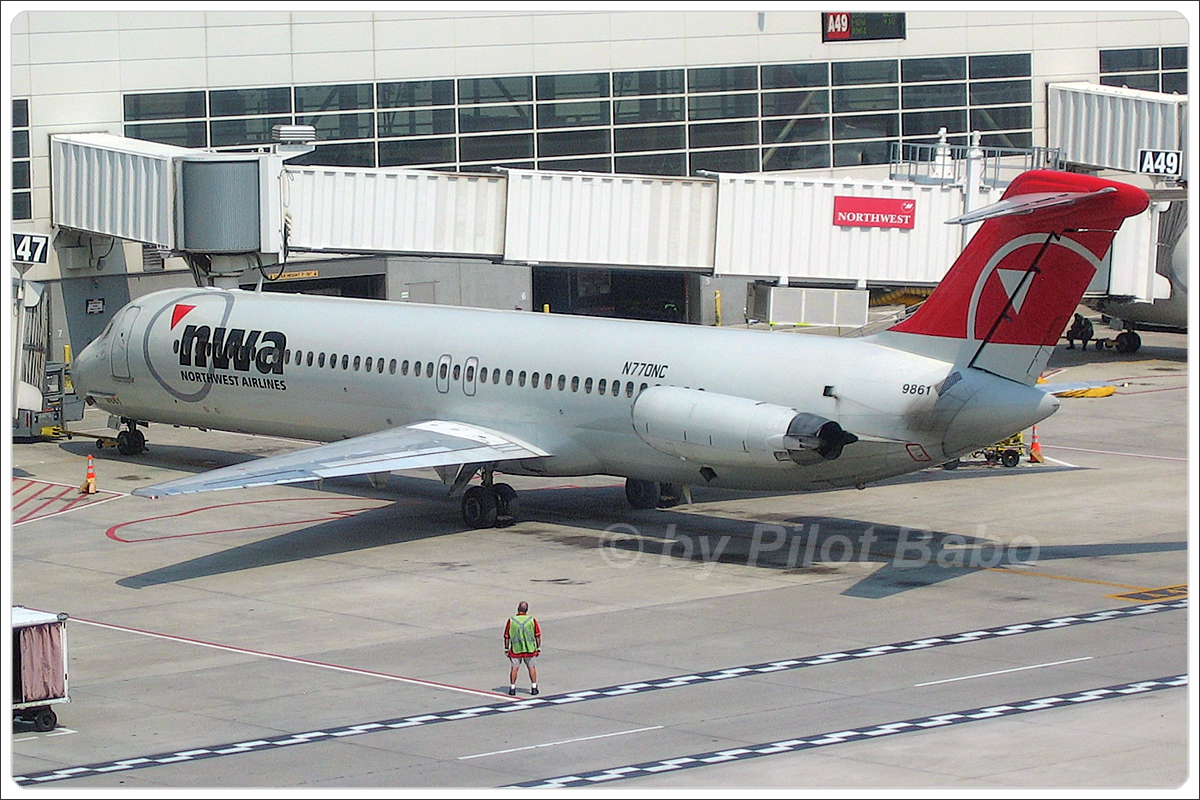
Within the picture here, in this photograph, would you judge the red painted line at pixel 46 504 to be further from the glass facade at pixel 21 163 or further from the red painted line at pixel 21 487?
the glass facade at pixel 21 163

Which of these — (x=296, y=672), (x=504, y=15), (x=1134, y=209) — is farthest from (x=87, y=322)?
(x=1134, y=209)

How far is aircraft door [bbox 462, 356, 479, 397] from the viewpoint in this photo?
37.2 metres

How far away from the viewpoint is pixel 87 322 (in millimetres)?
53875

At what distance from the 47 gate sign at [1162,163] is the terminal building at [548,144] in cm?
18

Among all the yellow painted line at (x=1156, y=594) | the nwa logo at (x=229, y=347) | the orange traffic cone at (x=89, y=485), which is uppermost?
the nwa logo at (x=229, y=347)

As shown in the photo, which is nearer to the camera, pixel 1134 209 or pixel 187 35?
pixel 1134 209

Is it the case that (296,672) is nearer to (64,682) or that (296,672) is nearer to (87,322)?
(64,682)

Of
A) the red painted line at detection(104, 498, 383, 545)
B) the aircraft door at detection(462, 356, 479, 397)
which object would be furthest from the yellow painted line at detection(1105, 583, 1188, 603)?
the red painted line at detection(104, 498, 383, 545)

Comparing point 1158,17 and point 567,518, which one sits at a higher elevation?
point 1158,17

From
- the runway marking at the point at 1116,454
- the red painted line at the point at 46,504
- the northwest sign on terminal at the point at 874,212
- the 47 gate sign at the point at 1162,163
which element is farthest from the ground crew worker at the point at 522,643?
the 47 gate sign at the point at 1162,163

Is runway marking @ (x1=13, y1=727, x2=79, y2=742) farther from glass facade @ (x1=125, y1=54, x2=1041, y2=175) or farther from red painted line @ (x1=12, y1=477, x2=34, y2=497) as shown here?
glass facade @ (x1=125, y1=54, x2=1041, y2=175)

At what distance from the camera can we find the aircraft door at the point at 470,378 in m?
37.2

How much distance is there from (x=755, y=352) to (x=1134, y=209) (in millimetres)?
7683

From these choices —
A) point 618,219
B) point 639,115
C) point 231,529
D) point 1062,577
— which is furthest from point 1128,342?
point 231,529
